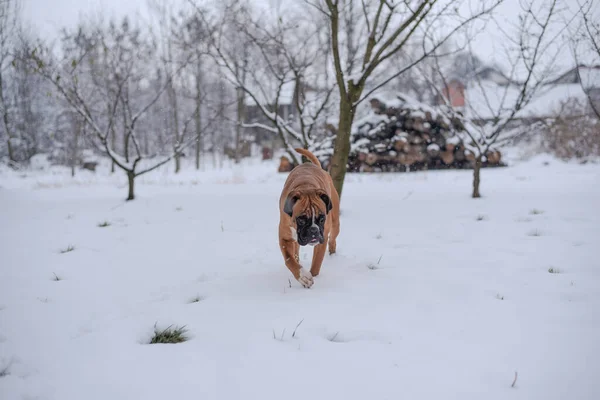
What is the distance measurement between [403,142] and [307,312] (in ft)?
33.2

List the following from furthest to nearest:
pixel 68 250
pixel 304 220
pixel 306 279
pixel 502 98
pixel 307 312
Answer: pixel 502 98, pixel 68 250, pixel 306 279, pixel 304 220, pixel 307 312

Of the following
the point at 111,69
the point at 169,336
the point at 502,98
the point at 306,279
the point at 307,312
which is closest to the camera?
the point at 169,336

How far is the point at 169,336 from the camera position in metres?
1.90

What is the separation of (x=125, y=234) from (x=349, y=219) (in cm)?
314

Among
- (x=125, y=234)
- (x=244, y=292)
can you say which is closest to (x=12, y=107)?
(x=125, y=234)

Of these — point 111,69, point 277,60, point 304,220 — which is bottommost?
point 304,220

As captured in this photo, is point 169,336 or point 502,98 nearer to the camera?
point 169,336

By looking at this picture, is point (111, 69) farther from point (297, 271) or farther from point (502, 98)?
point (502, 98)

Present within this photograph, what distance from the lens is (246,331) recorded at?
194cm

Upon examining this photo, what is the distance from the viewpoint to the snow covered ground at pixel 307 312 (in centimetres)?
151

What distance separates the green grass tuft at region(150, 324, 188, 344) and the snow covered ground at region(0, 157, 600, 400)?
2.5 inches

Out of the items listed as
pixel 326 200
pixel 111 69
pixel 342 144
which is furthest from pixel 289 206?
pixel 111 69

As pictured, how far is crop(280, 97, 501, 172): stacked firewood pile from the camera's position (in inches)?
448

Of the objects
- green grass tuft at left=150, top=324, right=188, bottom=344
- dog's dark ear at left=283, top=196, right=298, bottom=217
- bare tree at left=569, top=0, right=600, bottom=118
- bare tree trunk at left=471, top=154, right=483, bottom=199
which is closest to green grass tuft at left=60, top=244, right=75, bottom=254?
green grass tuft at left=150, top=324, right=188, bottom=344
